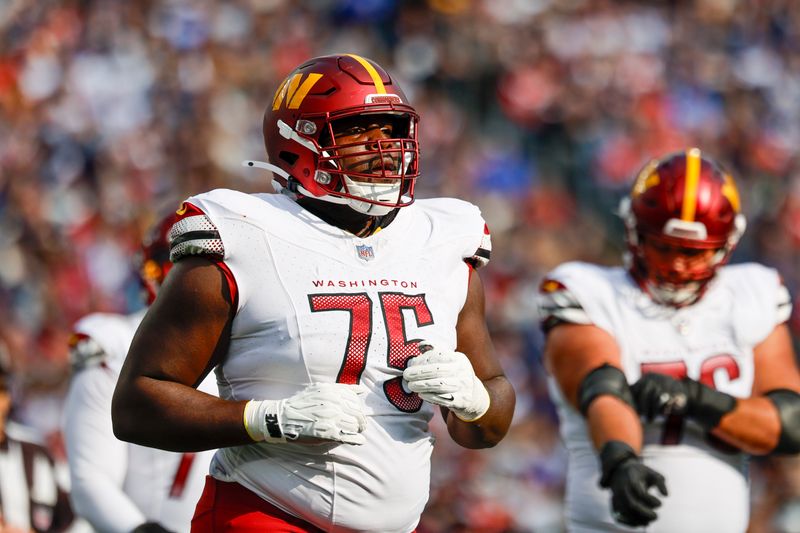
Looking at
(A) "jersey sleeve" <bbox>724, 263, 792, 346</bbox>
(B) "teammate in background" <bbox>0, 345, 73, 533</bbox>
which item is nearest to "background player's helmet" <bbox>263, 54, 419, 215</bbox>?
(A) "jersey sleeve" <bbox>724, 263, 792, 346</bbox>

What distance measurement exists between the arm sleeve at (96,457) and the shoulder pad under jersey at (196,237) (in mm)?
1679

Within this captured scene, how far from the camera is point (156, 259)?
469 centimetres

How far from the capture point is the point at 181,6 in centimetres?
1248

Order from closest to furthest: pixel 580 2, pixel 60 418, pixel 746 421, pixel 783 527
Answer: pixel 746 421
pixel 783 527
pixel 60 418
pixel 580 2

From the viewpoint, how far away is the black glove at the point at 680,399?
4.09 meters

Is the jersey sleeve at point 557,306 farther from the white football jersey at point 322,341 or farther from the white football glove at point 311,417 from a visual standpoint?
the white football glove at point 311,417

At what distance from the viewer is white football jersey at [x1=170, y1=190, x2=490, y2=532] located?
2879 millimetres

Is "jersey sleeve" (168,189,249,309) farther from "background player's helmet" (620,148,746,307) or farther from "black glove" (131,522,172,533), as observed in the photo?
"background player's helmet" (620,148,746,307)

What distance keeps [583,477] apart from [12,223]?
789 centimetres

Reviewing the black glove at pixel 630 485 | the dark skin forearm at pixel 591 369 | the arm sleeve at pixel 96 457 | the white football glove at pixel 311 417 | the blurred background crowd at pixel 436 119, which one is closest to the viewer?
the white football glove at pixel 311 417

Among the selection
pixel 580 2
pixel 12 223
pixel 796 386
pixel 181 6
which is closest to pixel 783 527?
pixel 796 386

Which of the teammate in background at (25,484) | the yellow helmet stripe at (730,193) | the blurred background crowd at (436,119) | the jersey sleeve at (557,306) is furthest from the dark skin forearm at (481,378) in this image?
the blurred background crowd at (436,119)

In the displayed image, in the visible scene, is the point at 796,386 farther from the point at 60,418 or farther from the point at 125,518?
the point at 60,418

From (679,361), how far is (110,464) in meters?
2.00
